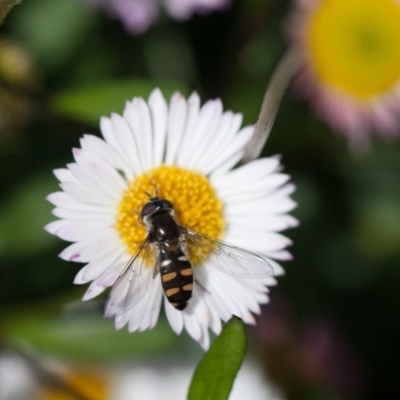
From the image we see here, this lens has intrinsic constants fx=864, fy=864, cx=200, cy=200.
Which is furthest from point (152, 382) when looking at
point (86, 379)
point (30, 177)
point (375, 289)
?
point (375, 289)

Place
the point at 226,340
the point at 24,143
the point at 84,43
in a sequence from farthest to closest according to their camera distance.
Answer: the point at 84,43, the point at 24,143, the point at 226,340

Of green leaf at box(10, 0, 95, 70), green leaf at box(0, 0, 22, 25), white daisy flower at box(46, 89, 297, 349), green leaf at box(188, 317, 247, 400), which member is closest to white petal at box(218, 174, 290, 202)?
white daisy flower at box(46, 89, 297, 349)

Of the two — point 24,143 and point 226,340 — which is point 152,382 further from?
point 226,340

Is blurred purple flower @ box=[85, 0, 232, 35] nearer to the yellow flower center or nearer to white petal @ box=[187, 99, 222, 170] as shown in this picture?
the yellow flower center

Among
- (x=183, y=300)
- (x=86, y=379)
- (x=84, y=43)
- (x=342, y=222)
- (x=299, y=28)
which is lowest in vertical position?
(x=86, y=379)

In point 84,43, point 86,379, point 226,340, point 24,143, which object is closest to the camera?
point 226,340

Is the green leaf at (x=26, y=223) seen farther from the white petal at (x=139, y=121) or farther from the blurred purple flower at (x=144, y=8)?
the white petal at (x=139, y=121)
